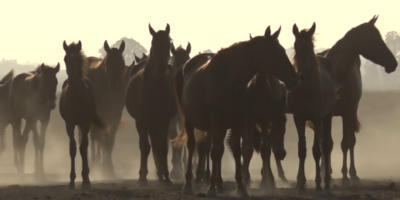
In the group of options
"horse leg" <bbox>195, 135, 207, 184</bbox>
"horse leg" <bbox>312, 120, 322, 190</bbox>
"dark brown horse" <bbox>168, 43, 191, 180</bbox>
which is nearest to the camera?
"horse leg" <bbox>312, 120, 322, 190</bbox>

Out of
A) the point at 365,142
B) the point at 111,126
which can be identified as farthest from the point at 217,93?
the point at 365,142

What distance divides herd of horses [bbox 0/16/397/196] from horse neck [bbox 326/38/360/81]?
0.06ft

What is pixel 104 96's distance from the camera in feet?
64.7

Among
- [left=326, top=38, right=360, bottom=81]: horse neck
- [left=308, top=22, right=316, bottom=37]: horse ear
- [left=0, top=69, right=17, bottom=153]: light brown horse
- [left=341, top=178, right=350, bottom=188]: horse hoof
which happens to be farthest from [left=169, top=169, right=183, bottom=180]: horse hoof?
[left=308, top=22, right=316, bottom=37]: horse ear

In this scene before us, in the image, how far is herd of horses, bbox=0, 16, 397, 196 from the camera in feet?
41.2

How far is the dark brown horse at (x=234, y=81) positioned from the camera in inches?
481

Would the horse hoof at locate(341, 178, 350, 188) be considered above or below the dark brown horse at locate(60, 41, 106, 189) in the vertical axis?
below

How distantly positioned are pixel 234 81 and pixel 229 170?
10983mm

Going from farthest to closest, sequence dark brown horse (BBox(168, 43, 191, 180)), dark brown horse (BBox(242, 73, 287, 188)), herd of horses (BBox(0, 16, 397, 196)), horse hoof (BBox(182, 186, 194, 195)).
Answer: dark brown horse (BBox(168, 43, 191, 180)) < dark brown horse (BBox(242, 73, 287, 188)) < horse hoof (BBox(182, 186, 194, 195)) < herd of horses (BBox(0, 16, 397, 196))


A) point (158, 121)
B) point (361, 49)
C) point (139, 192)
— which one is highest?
point (361, 49)

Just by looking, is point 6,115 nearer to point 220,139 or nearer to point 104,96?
point 104,96

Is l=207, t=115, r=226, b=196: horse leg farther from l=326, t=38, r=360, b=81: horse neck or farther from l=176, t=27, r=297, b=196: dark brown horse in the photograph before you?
l=326, t=38, r=360, b=81: horse neck

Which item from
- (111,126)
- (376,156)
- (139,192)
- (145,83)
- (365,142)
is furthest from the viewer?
(365,142)

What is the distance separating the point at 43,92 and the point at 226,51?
18.5 ft
